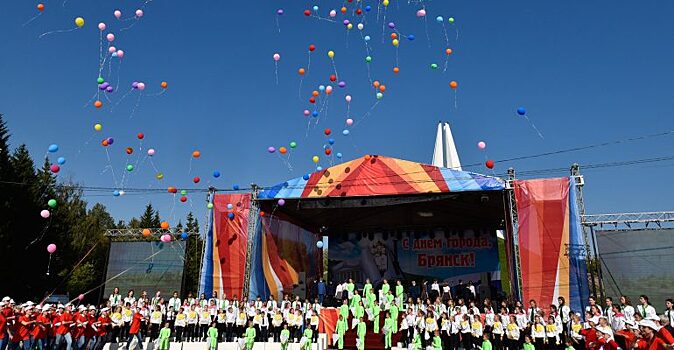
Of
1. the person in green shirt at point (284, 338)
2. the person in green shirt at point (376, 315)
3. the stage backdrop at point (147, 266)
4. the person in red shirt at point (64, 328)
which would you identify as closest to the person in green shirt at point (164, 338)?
the person in red shirt at point (64, 328)

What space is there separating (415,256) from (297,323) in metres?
10.5

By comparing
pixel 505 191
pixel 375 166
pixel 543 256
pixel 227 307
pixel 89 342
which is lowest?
pixel 89 342

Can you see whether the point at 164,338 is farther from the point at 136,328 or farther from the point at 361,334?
the point at 361,334

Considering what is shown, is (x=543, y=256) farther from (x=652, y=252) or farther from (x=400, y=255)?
(x=400, y=255)

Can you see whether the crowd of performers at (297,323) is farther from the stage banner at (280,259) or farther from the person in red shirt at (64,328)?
the stage banner at (280,259)

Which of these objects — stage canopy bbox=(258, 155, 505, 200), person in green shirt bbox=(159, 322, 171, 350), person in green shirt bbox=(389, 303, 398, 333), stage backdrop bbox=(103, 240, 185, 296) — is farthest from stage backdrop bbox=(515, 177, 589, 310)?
stage backdrop bbox=(103, 240, 185, 296)

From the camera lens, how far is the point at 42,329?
9.64 m

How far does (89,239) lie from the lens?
31922 millimetres

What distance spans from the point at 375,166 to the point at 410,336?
5080 millimetres

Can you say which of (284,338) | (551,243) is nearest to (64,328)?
(284,338)

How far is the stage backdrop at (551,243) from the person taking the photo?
1225 centimetres

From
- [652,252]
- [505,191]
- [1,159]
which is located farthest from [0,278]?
[652,252]

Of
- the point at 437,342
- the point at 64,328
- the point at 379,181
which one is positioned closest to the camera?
the point at 64,328

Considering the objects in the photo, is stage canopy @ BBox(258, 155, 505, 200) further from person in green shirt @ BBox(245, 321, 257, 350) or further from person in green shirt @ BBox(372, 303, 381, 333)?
person in green shirt @ BBox(245, 321, 257, 350)
